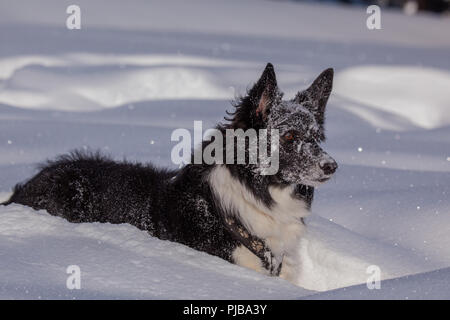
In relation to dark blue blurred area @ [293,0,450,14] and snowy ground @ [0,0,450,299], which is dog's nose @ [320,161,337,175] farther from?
dark blue blurred area @ [293,0,450,14]

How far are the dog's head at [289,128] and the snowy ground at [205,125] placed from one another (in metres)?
0.53

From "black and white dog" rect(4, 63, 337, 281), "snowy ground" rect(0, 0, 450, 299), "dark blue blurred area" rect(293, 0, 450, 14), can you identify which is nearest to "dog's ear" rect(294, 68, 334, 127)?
"black and white dog" rect(4, 63, 337, 281)

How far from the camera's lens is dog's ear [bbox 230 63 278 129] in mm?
3662

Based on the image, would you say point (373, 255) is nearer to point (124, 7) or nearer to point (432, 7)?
point (124, 7)

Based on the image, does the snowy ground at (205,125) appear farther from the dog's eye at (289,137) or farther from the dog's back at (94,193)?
the dog's eye at (289,137)

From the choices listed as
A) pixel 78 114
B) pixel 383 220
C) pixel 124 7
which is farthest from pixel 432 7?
pixel 383 220

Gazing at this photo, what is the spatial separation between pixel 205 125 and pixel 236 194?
300 cm

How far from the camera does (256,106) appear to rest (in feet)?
12.2

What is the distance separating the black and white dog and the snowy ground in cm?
23

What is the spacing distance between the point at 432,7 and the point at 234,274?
24220mm

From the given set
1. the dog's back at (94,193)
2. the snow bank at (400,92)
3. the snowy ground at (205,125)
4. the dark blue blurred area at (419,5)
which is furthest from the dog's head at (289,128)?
Answer: the dark blue blurred area at (419,5)

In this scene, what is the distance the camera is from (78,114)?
7074mm

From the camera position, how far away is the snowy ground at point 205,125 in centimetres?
317
